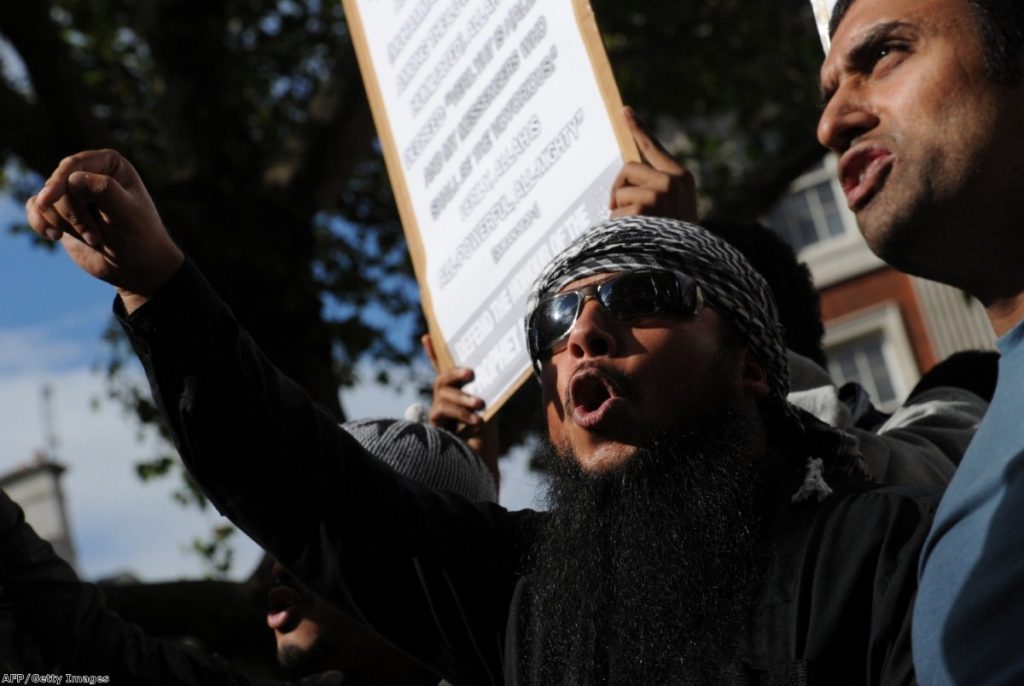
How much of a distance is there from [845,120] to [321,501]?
110cm

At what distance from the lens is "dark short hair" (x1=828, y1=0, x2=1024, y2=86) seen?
1916 millimetres

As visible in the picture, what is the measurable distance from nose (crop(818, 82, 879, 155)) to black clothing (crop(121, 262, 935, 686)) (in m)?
0.53

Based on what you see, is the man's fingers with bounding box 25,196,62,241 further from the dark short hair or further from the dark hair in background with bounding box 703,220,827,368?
the dark hair in background with bounding box 703,220,827,368

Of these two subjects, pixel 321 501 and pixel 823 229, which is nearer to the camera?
pixel 321 501

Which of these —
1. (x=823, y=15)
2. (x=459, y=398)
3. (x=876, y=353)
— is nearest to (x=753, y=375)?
(x=823, y=15)

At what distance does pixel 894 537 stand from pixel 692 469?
1.40 ft

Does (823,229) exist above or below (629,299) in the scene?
below

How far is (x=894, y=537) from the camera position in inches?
81.8

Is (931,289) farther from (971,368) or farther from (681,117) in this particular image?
(971,368)

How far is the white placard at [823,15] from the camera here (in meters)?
2.41

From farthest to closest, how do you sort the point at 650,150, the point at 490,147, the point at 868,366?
the point at 868,366 → the point at 490,147 → the point at 650,150

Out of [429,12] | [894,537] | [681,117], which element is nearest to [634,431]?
[894,537]

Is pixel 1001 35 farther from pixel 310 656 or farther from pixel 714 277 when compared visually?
pixel 310 656

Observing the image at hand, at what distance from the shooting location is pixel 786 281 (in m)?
3.78
